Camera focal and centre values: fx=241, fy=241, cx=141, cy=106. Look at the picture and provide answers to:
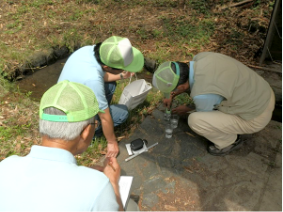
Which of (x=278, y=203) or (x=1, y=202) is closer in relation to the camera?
(x=1, y=202)

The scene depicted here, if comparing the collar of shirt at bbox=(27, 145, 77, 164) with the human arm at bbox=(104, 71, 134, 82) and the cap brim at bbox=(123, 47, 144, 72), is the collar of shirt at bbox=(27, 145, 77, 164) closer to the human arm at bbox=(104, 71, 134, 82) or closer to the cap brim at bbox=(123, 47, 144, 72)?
the cap brim at bbox=(123, 47, 144, 72)

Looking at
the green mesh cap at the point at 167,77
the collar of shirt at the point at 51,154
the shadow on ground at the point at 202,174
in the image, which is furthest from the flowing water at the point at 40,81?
the collar of shirt at the point at 51,154

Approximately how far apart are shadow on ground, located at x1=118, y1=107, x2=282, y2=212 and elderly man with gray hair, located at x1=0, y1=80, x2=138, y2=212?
5.51ft

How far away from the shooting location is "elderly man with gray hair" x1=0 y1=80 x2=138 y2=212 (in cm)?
136

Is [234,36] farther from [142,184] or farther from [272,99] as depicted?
[142,184]

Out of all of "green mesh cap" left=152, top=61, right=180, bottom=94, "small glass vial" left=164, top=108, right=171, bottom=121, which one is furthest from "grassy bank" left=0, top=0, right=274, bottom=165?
"green mesh cap" left=152, top=61, right=180, bottom=94

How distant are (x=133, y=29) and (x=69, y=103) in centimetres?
507

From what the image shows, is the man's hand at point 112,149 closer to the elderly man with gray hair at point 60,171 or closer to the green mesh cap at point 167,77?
the green mesh cap at point 167,77

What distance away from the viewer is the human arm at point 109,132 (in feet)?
10.0

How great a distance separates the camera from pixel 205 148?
12.0 feet

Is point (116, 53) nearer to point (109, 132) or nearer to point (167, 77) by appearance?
point (167, 77)

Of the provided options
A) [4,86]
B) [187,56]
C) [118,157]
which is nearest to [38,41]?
[4,86]

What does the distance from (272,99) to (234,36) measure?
3.13 metres

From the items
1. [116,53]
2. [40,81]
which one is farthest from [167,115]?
[40,81]
